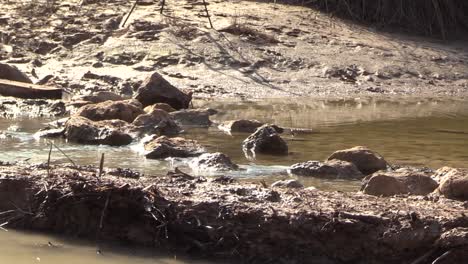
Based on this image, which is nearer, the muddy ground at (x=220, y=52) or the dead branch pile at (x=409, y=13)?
the muddy ground at (x=220, y=52)

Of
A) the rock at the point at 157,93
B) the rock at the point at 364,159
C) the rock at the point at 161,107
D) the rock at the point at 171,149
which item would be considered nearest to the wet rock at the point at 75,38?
the rock at the point at 157,93

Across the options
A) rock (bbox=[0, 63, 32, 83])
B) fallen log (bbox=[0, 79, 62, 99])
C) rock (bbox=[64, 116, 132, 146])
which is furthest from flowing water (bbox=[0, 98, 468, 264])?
rock (bbox=[0, 63, 32, 83])

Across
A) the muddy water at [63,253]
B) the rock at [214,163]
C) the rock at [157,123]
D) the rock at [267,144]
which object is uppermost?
the muddy water at [63,253]

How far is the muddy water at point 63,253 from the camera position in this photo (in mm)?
3414

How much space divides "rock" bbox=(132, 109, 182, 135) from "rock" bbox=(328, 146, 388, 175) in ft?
5.26

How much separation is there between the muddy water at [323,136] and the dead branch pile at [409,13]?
109 inches

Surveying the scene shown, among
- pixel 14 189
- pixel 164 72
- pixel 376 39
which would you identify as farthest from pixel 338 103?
pixel 14 189

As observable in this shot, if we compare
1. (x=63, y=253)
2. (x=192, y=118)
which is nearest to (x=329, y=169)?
(x=63, y=253)

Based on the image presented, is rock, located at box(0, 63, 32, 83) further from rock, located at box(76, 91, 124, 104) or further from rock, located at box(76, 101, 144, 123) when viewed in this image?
rock, located at box(76, 101, 144, 123)

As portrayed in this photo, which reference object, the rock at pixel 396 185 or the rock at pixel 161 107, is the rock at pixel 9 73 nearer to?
the rock at pixel 161 107

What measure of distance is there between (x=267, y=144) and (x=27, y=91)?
9.63 ft

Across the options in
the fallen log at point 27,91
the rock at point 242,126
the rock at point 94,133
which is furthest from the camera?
the fallen log at point 27,91

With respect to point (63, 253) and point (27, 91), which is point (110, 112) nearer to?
point (27, 91)

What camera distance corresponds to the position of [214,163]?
529cm
